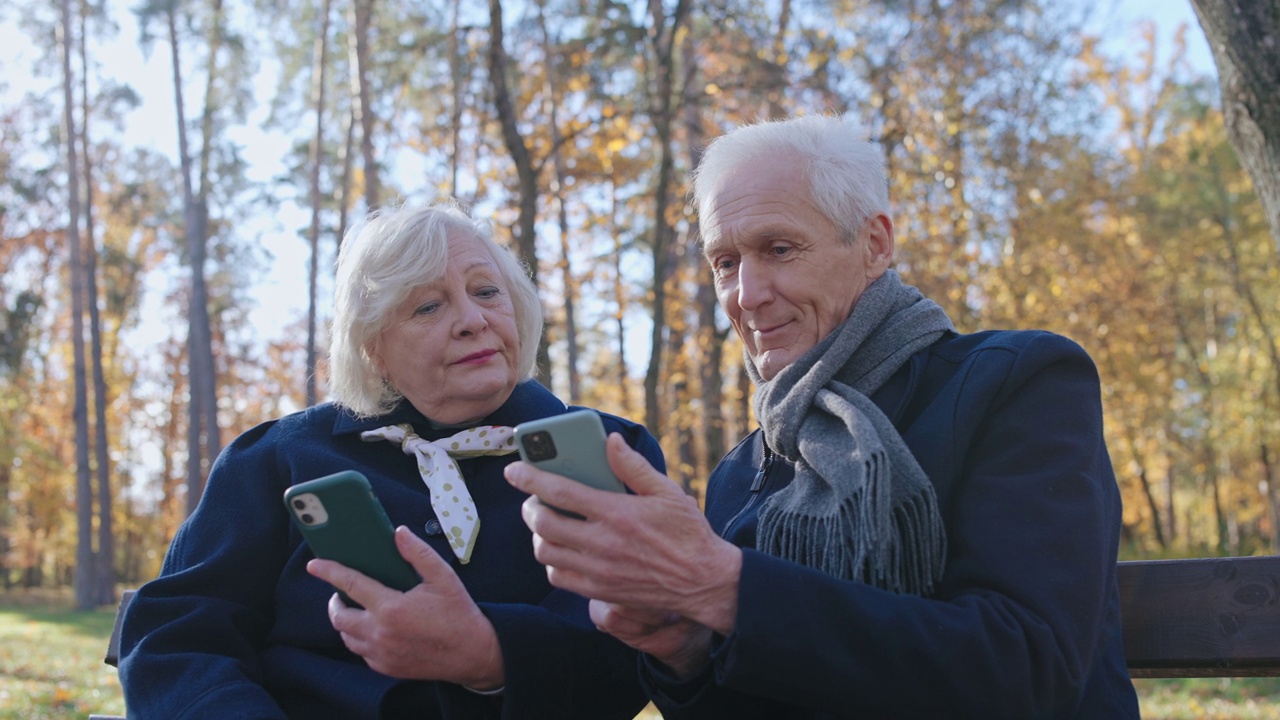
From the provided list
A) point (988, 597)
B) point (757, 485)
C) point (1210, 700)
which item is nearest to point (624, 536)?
point (988, 597)

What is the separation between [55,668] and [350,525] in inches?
420

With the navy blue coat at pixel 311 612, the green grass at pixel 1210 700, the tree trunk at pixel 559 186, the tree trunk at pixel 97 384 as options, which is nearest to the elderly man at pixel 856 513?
the navy blue coat at pixel 311 612

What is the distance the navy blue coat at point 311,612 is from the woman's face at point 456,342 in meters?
0.08

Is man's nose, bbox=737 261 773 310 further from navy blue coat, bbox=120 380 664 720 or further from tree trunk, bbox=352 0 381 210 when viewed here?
tree trunk, bbox=352 0 381 210

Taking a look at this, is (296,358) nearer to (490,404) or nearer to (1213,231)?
(1213,231)

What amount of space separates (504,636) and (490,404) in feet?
2.74

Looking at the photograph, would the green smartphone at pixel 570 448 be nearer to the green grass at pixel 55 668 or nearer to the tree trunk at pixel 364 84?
the green grass at pixel 55 668

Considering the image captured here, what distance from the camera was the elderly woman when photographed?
2221 mm

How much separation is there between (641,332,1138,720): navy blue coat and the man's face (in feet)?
1.30

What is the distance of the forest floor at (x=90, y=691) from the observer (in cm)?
697

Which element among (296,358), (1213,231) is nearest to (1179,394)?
(1213,231)

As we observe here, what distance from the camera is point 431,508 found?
2.64 m

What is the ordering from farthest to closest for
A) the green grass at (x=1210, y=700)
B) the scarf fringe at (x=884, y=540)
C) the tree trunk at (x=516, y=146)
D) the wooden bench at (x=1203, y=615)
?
1. the tree trunk at (x=516, y=146)
2. the green grass at (x=1210, y=700)
3. the wooden bench at (x=1203, y=615)
4. the scarf fringe at (x=884, y=540)

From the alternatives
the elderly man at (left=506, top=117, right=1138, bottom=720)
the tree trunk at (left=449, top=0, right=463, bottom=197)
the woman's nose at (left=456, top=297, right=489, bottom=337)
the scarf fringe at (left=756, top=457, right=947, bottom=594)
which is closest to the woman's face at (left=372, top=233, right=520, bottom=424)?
the woman's nose at (left=456, top=297, right=489, bottom=337)
